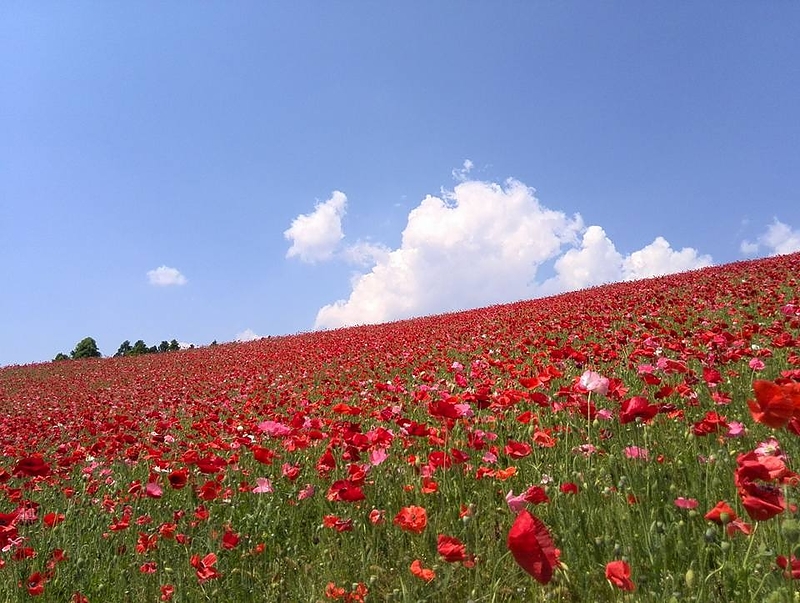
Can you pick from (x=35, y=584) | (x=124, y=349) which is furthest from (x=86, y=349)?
(x=35, y=584)

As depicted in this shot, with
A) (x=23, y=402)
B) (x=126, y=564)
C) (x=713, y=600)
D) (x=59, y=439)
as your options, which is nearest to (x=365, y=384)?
(x=59, y=439)

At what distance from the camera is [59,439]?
355 inches

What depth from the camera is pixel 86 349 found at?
35.0 m

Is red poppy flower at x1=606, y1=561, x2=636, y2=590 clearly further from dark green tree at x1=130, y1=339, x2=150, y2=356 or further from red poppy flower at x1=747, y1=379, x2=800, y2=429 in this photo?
dark green tree at x1=130, y1=339, x2=150, y2=356

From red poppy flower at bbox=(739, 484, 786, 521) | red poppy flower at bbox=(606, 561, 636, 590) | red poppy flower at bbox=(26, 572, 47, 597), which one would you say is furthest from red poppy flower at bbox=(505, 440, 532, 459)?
red poppy flower at bbox=(26, 572, 47, 597)

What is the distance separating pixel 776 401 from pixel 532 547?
27.4 inches

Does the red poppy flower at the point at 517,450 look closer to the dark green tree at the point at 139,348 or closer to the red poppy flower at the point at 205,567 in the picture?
the red poppy flower at the point at 205,567

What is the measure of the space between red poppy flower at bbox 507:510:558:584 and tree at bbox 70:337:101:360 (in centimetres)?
3917

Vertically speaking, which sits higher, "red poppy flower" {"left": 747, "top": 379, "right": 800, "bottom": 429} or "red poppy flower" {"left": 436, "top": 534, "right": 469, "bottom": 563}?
"red poppy flower" {"left": 747, "top": 379, "right": 800, "bottom": 429}

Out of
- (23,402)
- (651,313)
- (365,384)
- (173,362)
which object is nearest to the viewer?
(365,384)

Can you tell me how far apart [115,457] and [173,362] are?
19.2 metres

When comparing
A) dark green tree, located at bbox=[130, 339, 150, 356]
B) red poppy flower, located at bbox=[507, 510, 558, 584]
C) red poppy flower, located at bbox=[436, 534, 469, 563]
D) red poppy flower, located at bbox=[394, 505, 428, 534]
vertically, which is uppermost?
dark green tree, located at bbox=[130, 339, 150, 356]

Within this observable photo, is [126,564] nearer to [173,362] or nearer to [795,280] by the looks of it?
[795,280]

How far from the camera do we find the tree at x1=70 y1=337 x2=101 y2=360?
35.0m
